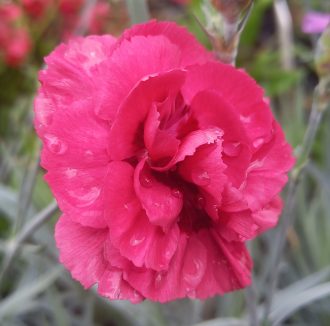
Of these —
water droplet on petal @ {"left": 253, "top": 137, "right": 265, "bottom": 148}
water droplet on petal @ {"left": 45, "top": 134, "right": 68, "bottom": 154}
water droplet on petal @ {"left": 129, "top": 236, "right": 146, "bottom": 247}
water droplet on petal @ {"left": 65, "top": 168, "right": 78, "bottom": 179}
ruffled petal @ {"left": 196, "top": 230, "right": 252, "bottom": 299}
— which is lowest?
ruffled petal @ {"left": 196, "top": 230, "right": 252, "bottom": 299}

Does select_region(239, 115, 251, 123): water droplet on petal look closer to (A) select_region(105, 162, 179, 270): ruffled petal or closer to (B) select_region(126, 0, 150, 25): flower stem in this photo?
(A) select_region(105, 162, 179, 270): ruffled petal

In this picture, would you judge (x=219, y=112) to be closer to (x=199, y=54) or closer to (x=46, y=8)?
(x=199, y=54)

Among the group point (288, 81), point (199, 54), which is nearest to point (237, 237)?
point (199, 54)

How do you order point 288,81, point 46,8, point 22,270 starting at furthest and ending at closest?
point 46,8 < point 288,81 < point 22,270

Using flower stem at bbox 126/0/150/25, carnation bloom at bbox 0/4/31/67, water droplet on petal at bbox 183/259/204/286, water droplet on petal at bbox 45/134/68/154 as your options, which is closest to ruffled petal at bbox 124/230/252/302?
water droplet on petal at bbox 183/259/204/286

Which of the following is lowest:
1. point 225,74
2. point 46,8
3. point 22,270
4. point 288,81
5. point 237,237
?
point 22,270

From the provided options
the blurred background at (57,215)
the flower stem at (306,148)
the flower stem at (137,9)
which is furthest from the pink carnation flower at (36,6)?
the flower stem at (306,148)

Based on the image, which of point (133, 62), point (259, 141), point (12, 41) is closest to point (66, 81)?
point (133, 62)
